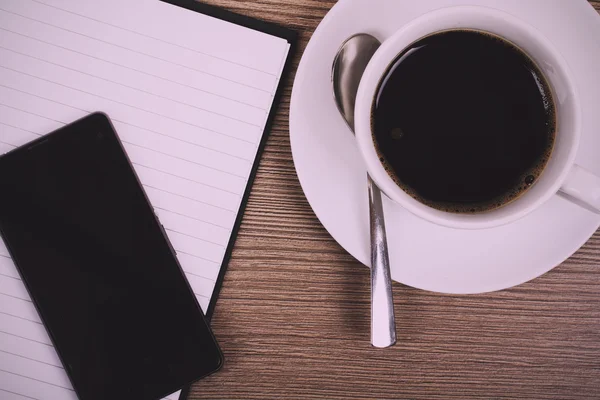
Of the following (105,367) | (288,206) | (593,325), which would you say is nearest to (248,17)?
(288,206)

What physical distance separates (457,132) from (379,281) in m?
0.22

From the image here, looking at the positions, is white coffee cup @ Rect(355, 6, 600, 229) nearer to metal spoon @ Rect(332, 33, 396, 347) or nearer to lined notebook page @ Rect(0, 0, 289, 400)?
metal spoon @ Rect(332, 33, 396, 347)

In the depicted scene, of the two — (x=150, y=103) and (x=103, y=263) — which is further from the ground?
(x=150, y=103)

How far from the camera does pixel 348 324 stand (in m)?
0.65

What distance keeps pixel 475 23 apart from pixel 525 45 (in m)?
0.06

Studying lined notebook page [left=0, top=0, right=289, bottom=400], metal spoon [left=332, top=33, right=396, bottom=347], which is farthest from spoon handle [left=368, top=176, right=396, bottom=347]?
lined notebook page [left=0, top=0, right=289, bottom=400]

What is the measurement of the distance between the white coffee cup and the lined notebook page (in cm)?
18

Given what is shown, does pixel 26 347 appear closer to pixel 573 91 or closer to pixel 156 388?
pixel 156 388

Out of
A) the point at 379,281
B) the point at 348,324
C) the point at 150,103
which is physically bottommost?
the point at 348,324

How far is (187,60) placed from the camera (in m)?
0.64

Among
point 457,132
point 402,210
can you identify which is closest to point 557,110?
point 457,132

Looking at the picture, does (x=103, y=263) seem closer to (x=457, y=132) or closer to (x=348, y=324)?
(x=348, y=324)

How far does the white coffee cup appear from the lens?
1.57 ft

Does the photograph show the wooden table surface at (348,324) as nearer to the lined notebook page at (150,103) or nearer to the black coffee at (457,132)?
the lined notebook page at (150,103)
